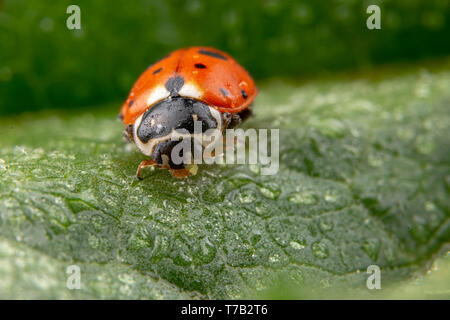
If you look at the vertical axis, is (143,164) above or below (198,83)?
below

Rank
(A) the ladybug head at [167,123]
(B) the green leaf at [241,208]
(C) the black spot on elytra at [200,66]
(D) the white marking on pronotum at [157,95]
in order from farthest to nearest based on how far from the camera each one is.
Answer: (C) the black spot on elytra at [200,66], (D) the white marking on pronotum at [157,95], (A) the ladybug head at [167,123], (B) the green leaf at [241,208]

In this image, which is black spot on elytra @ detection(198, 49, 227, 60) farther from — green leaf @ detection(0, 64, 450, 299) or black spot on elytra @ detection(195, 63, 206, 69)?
green leaf @ detection(0, 64, 450, 299)

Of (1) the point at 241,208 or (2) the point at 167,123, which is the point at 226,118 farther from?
(1) the point at 241,208

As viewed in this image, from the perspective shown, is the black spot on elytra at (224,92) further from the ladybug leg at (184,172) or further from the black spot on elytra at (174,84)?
the ladybug leg at (184,172)

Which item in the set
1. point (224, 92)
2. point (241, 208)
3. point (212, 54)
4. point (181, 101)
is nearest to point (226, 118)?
point (224, 92)

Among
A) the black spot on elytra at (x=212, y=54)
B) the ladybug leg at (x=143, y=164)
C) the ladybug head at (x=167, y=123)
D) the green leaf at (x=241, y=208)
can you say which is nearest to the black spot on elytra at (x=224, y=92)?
the ladybug head at (x=167, y=123)

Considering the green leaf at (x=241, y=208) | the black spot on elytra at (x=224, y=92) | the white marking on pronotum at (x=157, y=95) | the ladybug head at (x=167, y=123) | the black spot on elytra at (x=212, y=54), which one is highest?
the black spot on elytra at (x=212, y=54)

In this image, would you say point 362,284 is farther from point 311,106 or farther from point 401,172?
point 311,106

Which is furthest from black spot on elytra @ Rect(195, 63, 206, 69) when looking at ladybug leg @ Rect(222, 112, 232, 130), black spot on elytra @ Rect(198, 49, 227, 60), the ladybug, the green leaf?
the green leaf
